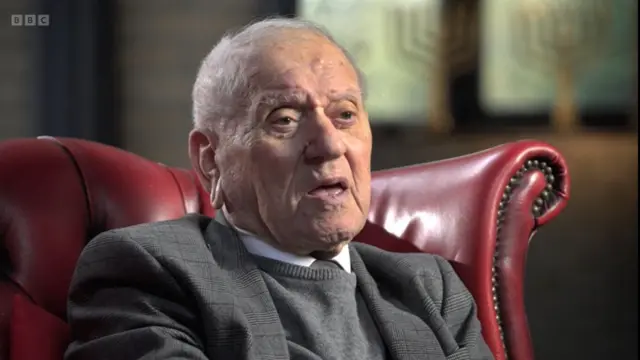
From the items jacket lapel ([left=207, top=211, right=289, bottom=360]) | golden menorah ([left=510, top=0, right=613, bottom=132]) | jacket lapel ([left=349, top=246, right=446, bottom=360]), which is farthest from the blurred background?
jacket lapel ([left=207, top=211, right=289, bottom=360])

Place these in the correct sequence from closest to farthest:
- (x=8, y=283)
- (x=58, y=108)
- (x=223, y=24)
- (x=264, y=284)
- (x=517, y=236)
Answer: (x=264, y=284) → (x=8, y=283) → (x=517, y=236) → (x=58, y=108) → (x=223, y=24)

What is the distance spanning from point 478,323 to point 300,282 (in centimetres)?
30

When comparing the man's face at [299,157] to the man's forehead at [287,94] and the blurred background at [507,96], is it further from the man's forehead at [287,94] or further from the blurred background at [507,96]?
the blurred background at [507,96]

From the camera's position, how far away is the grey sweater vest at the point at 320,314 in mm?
1102

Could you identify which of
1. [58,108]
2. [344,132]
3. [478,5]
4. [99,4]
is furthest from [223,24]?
[344,132]

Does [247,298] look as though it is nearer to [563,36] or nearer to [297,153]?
[297,153]

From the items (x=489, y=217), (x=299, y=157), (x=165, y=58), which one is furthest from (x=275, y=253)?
(x=165, y=58)

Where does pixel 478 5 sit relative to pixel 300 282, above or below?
above

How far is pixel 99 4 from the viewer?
3002 millimetres

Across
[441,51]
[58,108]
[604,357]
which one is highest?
[441,51]

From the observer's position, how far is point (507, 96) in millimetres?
3002

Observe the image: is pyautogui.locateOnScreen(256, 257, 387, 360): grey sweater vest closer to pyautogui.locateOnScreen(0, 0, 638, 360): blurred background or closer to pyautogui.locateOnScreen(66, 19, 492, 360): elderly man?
pyautogui.locateOnScreen(66, 19, 492, 360): elderly man

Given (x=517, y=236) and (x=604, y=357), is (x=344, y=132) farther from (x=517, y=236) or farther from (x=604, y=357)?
(x=604, y=357)

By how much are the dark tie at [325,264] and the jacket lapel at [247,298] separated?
0.31 ft
